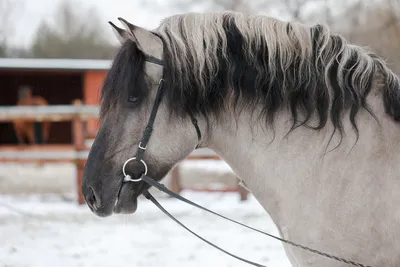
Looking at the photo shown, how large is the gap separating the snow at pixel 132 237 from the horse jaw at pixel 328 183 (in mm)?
2358

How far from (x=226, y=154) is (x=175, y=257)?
11.2ft

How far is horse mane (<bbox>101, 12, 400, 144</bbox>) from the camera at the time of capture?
2150mm

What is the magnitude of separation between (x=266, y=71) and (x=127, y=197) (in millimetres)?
905

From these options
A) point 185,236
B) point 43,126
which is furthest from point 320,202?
point 43,126

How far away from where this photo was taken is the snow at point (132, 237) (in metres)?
5.38

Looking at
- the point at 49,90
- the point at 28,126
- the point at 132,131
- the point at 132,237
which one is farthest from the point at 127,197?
the point at 49,90

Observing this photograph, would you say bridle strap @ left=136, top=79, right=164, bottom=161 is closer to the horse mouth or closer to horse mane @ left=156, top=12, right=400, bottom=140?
horse mane @ left=156, top=12, right=400, bottom=140

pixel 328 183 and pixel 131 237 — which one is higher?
pixel 328 183

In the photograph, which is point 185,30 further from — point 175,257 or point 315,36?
point 175,257

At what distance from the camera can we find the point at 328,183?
210 centimetres

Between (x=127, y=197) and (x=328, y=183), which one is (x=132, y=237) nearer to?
(x=127, y=197)

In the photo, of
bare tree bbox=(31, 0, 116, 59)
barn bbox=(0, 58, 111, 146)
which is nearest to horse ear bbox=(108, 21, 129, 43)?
barn bbox=(0, 58, 111, 146)

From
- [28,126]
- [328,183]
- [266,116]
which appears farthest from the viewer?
[28,126]

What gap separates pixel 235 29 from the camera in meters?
2.23
